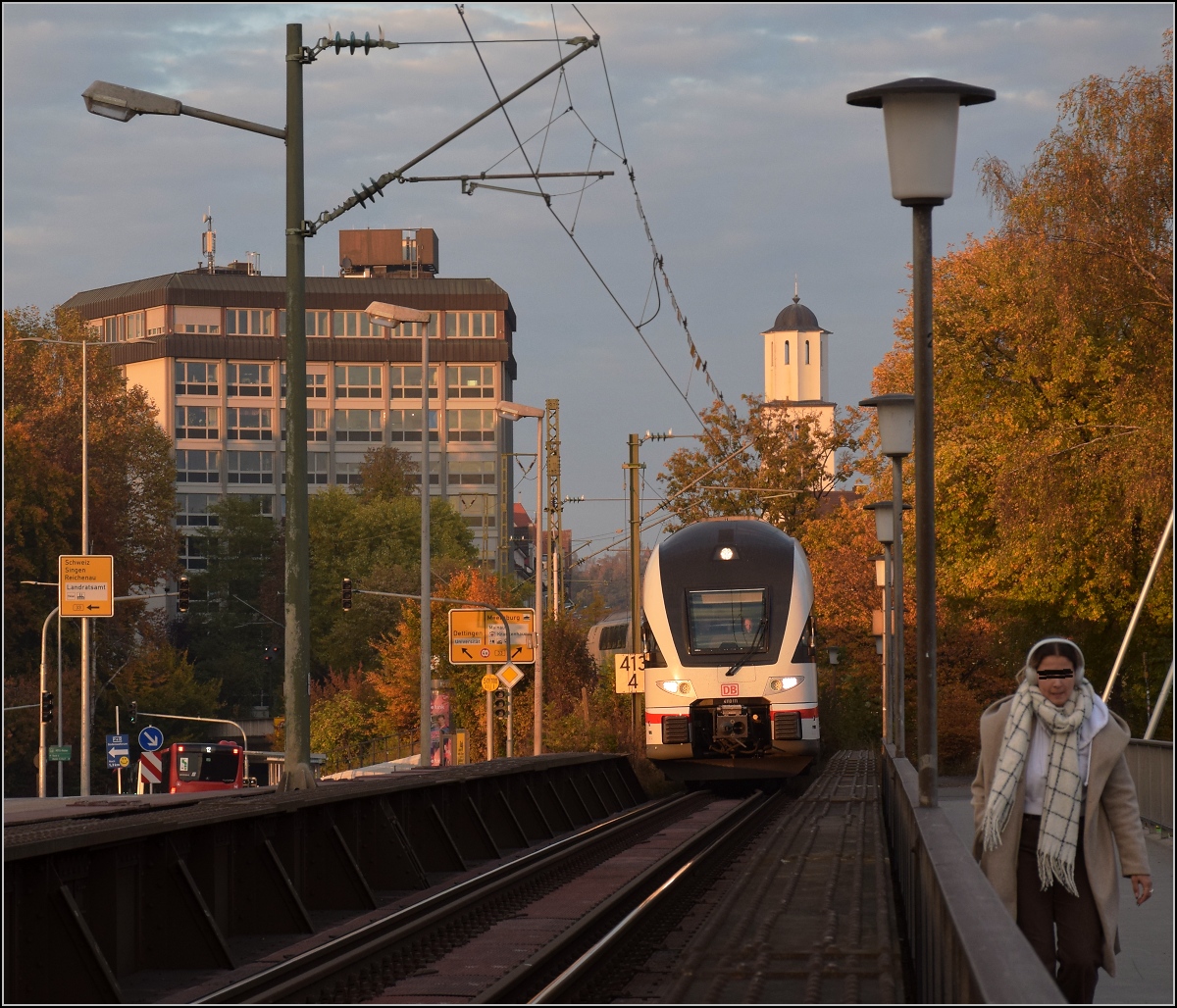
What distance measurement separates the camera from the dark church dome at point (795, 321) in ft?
586

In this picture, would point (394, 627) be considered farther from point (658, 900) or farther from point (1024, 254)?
point (658, 900)

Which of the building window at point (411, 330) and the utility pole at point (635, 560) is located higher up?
the building window at point (411, 330)

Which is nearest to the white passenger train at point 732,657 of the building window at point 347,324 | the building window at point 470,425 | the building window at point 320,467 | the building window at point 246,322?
the building window at point 470,425

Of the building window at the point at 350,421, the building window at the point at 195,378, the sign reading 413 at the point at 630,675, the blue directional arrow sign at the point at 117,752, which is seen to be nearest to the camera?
the sign reading 413 at the point at 630,675

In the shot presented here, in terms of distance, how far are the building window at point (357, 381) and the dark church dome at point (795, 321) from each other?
68807mm

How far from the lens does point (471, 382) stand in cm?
11781

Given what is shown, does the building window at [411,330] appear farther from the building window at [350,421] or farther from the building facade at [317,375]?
the building window at [350,421]

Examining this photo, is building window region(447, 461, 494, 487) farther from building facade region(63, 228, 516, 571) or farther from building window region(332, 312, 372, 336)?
building window region(332, 312, 372, 336)

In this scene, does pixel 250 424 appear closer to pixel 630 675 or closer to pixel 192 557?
pixel 192 557

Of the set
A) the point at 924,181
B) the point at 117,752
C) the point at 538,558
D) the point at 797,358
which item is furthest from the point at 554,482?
the point at 797,358

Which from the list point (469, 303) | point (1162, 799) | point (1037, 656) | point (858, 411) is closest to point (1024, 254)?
point (1162, 799)

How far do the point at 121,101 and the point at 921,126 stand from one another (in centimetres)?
850

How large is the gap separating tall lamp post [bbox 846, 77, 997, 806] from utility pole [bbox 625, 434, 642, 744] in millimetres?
23264

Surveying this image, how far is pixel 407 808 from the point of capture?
17.1 meters
